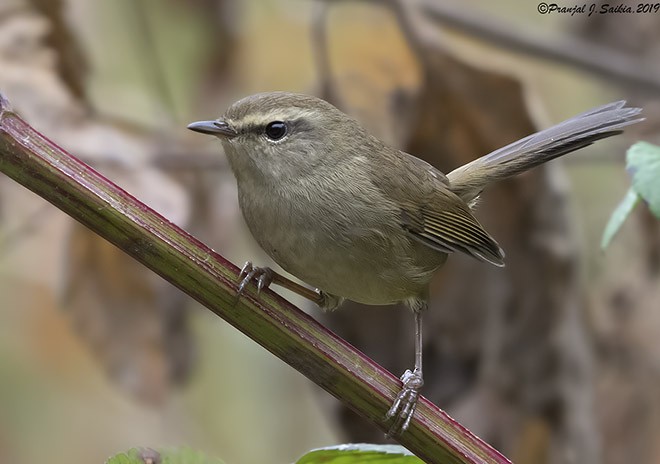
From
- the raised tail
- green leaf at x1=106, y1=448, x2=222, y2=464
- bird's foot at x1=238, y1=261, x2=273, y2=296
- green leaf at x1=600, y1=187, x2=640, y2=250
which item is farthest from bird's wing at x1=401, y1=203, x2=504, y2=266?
green leaf at x1=106, y1=448, x2=222, y2=464

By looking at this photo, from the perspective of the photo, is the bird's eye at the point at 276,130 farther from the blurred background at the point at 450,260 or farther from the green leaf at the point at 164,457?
the green leaf at the point at 164,457

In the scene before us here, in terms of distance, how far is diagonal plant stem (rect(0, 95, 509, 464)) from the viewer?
1683 mm

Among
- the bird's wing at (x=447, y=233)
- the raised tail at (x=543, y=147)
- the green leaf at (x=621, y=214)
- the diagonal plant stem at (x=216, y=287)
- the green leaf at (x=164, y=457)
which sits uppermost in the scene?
the raised tail at (x=543, y=147)

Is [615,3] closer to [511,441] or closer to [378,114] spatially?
[378,114]

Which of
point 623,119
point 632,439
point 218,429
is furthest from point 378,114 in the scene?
point 218,429

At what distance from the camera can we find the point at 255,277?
204 cm

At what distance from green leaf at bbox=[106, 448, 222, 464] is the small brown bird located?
2.67ft

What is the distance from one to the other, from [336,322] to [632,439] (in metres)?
1.41

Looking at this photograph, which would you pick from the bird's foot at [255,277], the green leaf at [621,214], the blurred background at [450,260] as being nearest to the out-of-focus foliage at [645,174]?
the green leaf at [621,214]

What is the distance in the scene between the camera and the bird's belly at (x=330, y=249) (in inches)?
104

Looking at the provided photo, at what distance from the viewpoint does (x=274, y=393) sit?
5273 mm

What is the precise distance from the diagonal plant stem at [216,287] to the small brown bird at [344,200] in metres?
0.51

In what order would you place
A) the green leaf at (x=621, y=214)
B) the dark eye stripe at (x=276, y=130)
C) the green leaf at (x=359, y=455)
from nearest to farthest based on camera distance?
the green leaf at (x=359, y=455), the green leaf at (x=621, y=214), the dark eye stripe at (x=276, y=130)

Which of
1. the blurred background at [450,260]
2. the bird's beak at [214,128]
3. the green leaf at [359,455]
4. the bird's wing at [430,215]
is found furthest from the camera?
the blurred background at [450,260]
